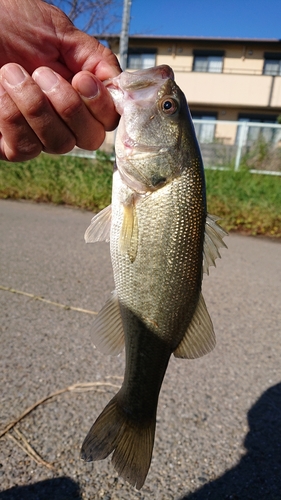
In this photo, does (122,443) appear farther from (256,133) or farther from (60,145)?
(256,133)

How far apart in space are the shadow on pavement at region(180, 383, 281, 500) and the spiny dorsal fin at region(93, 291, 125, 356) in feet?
3.07

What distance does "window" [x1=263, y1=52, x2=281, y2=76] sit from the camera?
22525mm

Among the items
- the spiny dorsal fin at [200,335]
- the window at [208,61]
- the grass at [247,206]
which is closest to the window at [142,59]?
the window at [208,61]

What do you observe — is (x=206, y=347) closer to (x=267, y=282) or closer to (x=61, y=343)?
(x=61, y=343)

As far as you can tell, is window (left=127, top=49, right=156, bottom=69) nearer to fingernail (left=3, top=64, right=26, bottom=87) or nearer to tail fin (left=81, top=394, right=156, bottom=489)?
fingernail (left=3, top=64, right=26, bottom=87)

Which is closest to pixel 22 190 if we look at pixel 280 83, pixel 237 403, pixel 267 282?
pixel 267 282

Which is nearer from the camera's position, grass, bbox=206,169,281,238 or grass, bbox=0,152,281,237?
grass, bbox=206,169,281,238

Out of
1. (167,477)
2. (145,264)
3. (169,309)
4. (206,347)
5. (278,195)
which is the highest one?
(278,195)

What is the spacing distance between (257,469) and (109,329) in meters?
1.26

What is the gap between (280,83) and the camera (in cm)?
2116

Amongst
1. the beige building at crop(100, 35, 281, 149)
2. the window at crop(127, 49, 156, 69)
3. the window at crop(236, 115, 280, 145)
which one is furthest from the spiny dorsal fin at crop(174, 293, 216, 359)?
the window at crop(127, 49, 156, 69)

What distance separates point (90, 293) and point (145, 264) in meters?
2.54

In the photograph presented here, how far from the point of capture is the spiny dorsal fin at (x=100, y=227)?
161 centimetres

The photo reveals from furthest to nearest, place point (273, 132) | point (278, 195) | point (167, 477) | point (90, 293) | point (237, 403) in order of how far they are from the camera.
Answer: point (273, 132)
point (278, 195)
point (90, 293)
point (237, 403)
point (167, 477)
